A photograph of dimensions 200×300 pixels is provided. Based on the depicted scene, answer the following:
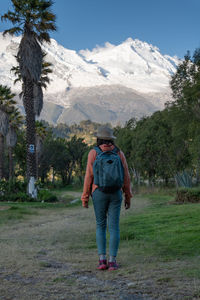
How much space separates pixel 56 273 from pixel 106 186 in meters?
1.36

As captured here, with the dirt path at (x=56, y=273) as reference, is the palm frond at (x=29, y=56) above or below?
above

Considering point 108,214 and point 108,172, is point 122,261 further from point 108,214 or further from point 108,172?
point 108,172

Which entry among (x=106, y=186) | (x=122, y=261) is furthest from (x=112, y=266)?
(x=106, y=186)

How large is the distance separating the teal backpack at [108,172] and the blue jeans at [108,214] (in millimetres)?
127

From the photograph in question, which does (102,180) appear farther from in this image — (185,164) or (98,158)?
(185,164)

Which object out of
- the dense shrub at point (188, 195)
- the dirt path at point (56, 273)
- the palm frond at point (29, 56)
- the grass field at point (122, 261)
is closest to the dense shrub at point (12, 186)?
the palm frond at point (29, 56)

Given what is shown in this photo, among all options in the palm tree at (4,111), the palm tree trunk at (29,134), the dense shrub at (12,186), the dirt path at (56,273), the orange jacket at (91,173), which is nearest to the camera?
the dirt path at (56,273)

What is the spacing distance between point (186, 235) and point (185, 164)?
3300 cm

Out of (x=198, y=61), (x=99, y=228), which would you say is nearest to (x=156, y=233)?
(x=99, y=228)

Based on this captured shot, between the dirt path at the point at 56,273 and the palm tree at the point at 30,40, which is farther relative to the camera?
the palm tree at the point at 30,40

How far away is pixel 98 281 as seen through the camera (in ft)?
16.4

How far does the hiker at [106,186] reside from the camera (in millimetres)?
5641

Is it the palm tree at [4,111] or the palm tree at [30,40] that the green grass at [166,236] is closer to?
the palm tree at [30,40]

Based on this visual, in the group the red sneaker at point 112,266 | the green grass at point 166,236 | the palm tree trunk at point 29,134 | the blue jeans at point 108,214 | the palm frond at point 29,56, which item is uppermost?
the palm frond at point 29,56
